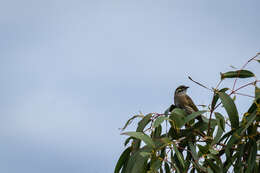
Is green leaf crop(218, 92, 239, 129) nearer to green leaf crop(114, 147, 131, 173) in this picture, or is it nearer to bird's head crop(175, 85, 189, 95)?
green leaf crop(114, 147, 131, 173)

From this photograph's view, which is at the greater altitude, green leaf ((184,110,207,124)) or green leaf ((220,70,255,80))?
green leaf ((220,70,255,80))

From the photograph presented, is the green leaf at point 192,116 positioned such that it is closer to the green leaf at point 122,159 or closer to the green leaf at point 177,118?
the green leaf at point 177,118

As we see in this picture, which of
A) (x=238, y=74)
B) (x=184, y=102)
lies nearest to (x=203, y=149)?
(x=238, y=74)

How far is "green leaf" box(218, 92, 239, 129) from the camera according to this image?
2799mm

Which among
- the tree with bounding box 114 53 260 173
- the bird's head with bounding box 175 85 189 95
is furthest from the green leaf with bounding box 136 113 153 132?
the bird's head with bounding box 175 85 189 95

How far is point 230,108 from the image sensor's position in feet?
9.23

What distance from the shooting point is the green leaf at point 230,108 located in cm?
280

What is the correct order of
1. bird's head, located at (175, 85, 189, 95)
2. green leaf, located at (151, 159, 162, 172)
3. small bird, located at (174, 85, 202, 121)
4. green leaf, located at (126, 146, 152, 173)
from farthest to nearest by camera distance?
bird's head, located at (175, 85, 189, 95)
small bird, located at (174, 85, 202, 121)
green leaf, located at (126, 146, 152, 173)
green leaf, located at (151, 159, 162, 172)

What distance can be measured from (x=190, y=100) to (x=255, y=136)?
1.13 metres

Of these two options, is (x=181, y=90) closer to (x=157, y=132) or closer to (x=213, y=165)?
(x=157, y=132)

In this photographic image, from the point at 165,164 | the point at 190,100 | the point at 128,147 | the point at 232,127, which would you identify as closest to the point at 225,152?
the point at 232,127

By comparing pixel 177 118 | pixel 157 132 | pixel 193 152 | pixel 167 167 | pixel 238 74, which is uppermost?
pixel 238 74

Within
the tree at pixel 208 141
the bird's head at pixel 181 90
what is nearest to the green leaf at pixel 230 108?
the tree at pixel 208 141

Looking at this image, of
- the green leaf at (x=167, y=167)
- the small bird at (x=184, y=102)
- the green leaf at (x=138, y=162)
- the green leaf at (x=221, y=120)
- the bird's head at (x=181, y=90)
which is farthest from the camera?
the bird's head at (x=181, y=90)
